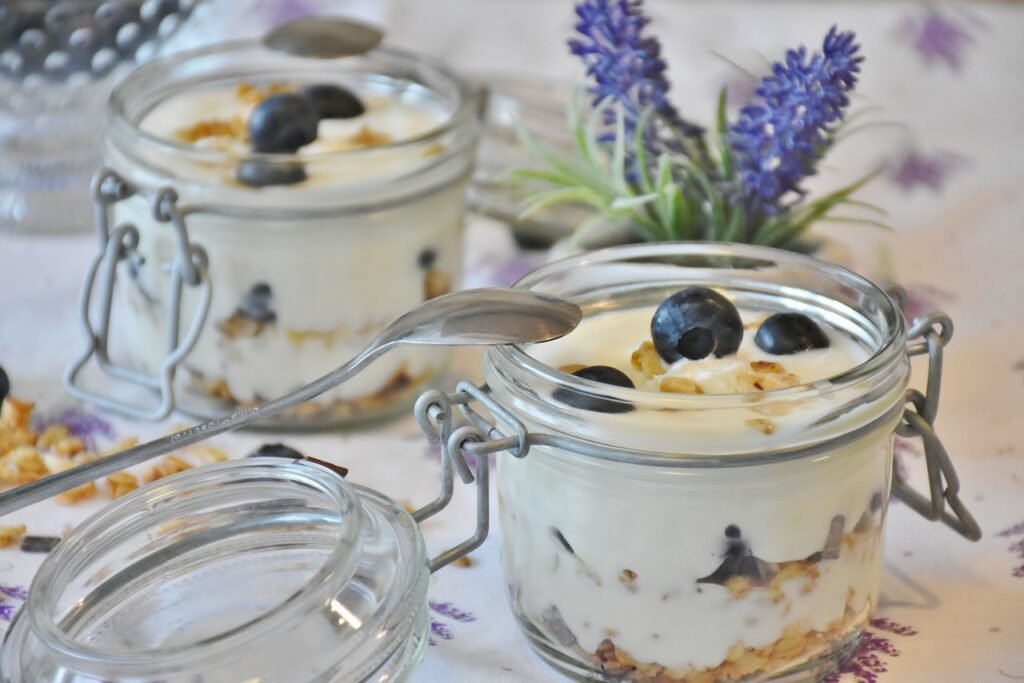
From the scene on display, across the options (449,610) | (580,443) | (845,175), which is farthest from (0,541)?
(845,175)

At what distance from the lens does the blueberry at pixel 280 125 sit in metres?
0.98

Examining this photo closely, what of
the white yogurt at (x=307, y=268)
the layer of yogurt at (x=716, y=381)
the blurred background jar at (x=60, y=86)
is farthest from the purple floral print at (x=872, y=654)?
the blurred background jar at (x=60, y=86)

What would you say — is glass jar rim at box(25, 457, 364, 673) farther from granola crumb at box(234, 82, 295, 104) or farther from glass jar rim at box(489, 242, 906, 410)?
granola crumb at box(234, 82, 295, 104)

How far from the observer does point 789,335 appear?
2.42 feet

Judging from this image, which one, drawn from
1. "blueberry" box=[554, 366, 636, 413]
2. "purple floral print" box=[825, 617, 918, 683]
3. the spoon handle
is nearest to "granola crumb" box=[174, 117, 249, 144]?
the spoon handle

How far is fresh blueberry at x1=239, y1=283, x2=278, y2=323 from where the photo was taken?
96 centimetres

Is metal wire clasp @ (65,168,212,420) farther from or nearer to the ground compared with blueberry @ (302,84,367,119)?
nearer to the ground

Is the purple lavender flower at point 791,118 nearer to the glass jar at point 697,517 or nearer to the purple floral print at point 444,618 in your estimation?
the glass jar at point 697,517

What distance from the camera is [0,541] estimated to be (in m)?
0.84

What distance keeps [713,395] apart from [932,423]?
19 centimetres

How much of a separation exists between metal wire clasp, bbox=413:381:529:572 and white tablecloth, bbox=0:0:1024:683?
0.09 m

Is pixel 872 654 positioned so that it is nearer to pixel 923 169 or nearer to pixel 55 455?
pixel 55 455

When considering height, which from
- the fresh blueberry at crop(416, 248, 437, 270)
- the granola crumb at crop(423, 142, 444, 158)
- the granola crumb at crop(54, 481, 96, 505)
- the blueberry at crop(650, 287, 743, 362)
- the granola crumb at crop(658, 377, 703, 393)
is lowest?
the granola crumb at crop(54, 481, 96, 505)

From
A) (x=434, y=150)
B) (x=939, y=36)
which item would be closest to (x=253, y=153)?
(x=434, y=150)
